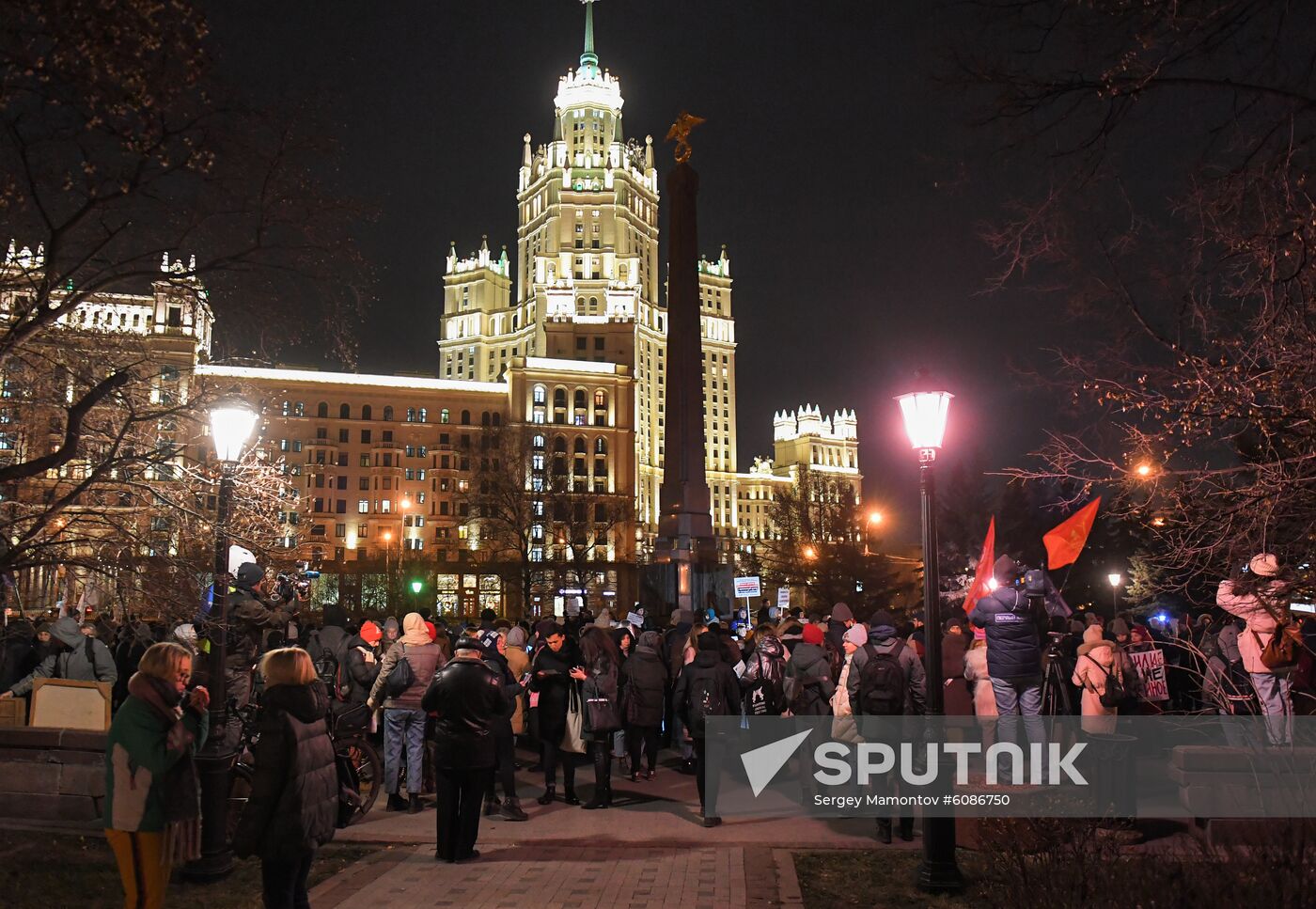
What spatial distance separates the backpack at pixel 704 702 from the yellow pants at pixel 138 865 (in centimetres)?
586

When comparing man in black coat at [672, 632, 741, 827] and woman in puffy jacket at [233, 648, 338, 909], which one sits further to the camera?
man in black coat at [672, 632, 741, 827]

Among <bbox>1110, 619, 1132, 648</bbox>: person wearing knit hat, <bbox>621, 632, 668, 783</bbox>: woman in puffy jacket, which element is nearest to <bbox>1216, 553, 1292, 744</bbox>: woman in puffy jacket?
<bbox>1110, 619, 1132, 648</bbox>: person wearing knit hat

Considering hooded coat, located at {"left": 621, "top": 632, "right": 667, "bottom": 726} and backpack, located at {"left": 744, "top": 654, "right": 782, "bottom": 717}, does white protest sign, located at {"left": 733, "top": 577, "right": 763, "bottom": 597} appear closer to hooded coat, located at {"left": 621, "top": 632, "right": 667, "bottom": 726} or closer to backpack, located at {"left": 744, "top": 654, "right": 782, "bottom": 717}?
backpack, located at {"left": 744, "top": 654, "right": 782, "bottom": 717}

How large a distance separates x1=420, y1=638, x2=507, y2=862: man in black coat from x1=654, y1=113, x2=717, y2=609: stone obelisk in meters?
27.0

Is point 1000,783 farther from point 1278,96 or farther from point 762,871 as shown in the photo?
point 1278,96

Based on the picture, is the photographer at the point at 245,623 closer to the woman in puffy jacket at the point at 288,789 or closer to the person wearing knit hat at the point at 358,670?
the person wearing knit hat at the point at 358,670

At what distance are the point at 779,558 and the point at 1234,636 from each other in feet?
150

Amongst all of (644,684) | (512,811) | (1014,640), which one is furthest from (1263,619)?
(512,811)

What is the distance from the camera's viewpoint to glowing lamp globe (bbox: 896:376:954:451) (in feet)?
28.9

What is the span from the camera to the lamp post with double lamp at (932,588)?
7.74 m

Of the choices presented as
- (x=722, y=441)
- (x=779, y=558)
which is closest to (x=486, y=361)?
(x=722, y=441)

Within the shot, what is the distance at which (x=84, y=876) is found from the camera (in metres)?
8.01

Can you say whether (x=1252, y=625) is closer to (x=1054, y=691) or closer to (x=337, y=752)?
(x=1054, y=691)

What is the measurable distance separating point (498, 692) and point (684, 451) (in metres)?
28.5
